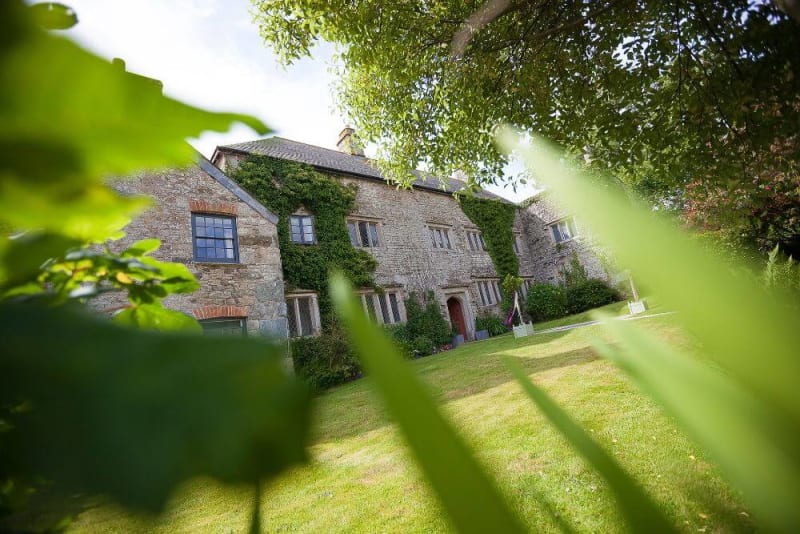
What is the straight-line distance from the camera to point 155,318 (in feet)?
2.17

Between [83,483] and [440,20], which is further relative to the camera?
[440,20]

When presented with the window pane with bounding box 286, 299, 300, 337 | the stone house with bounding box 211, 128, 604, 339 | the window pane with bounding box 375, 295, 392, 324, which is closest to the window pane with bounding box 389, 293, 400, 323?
the stone house with bounding box 211, 128, 604, 339

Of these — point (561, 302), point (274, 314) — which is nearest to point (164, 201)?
point (274, 314)

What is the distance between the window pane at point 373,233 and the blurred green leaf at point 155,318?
46.8ft

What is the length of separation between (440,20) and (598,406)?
18.6 ft

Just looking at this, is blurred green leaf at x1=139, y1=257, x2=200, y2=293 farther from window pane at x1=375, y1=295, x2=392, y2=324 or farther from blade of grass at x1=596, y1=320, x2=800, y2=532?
window pane at x1=375, y1=295, x2=392, y2=324

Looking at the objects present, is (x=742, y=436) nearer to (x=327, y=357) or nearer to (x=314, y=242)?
(x=327, y=357)

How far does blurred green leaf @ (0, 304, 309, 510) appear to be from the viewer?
0.54ft

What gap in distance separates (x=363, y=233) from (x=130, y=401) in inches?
581

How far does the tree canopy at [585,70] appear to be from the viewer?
431 cm

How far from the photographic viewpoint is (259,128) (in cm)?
33

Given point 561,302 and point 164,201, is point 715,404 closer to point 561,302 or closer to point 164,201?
point 164,201

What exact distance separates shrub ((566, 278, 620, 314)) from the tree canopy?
1398 centimetres

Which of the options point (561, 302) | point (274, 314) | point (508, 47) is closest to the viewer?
point (508, 47)
